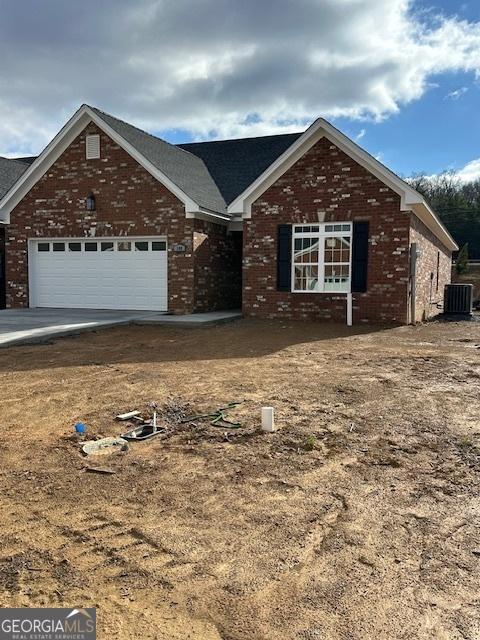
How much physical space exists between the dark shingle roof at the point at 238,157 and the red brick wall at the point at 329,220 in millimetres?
4147

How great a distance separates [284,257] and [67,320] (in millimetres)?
6110

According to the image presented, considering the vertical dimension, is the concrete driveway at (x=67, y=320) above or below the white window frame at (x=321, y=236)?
below

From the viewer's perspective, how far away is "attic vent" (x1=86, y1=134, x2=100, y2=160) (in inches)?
643

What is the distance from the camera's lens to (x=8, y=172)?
21250mm

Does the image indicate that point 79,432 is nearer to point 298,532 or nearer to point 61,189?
point 298,532

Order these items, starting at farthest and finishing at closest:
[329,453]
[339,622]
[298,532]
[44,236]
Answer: [44,236] → [329,453] → [298,532] → [339,622]

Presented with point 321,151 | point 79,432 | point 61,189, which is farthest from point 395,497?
point 61,189

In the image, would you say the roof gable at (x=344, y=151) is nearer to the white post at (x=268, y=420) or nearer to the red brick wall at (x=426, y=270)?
the red brick wall at (x=426, y=270)

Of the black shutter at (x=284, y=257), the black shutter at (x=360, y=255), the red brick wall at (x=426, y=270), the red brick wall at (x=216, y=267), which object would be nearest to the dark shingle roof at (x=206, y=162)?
the red brick wall at (x=216, y=267)

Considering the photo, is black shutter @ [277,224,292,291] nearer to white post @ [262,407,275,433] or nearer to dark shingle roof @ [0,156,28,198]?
white post @ [262,407,275,433]

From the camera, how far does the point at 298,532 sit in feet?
10.2

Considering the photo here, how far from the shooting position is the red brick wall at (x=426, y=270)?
1495 centimetres

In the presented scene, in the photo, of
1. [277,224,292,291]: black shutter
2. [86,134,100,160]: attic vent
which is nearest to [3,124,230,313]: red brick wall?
[86,134,100,160]: attic vent

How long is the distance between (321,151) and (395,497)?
38.9ft
